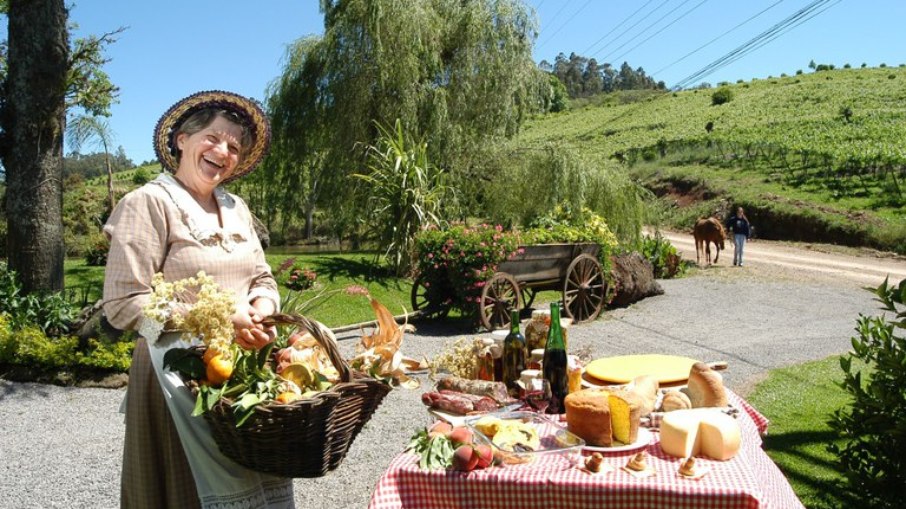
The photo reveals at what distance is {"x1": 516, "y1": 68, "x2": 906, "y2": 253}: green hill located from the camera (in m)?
24.9

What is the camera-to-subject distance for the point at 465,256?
9414 mm

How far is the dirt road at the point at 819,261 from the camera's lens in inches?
645

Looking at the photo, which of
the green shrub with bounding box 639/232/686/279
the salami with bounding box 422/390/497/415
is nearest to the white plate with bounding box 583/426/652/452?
the salami with bounding box 422/390/497/415

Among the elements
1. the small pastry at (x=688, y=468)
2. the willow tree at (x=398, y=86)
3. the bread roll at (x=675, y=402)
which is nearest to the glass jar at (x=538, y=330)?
the bread roll at (x=675, y=402)

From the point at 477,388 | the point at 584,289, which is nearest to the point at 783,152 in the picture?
the point at 584,289

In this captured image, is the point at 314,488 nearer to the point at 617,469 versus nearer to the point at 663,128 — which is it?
the point at 617,469

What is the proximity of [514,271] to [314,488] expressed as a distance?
5773 mm

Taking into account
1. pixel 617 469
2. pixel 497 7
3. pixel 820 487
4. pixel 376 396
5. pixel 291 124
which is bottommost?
pixel 820 487

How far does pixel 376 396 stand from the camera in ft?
7.89

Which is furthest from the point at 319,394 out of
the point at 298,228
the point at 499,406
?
the point at 298,228

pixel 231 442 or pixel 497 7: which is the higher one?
pixel 497 7

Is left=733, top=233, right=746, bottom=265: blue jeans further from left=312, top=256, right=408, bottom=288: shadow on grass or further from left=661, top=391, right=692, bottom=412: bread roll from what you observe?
left=661, top=391, right=692, bottom=412: bread roll

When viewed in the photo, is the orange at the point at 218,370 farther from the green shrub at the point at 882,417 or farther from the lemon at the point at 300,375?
the green shrub at the point at 882,417

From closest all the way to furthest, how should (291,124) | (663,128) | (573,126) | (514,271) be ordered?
(514,271) < (291,124) < (663,128) < (573,126)
